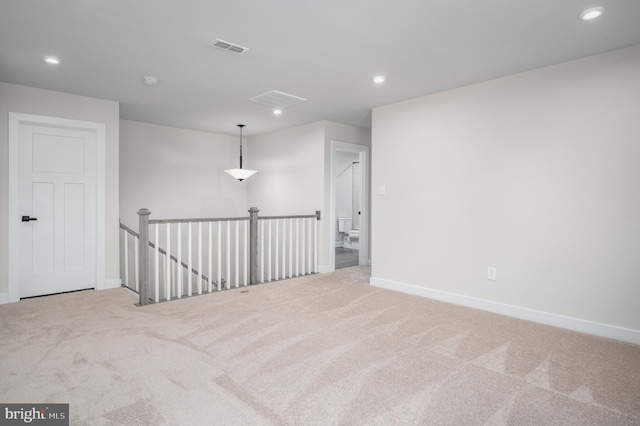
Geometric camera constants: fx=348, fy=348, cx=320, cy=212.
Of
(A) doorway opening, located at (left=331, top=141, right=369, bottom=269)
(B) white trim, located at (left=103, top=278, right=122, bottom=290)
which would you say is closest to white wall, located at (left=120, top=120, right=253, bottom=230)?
(B) white trim, located at (left=103, top=278, right=122, bottom=290)

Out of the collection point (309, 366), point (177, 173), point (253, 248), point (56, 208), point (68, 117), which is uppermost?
point (68, 117)

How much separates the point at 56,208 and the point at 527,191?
5.13m

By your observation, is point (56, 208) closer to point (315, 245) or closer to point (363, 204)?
point (315, 245)

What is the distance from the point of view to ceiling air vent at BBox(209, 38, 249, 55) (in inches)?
107

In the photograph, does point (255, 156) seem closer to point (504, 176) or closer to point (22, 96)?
point (22, 96)

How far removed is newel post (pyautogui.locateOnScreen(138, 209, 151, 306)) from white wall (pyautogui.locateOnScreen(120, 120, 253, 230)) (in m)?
1.96

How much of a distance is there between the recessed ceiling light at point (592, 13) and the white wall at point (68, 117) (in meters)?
4.78

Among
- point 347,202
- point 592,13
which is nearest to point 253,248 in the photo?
point 592,13

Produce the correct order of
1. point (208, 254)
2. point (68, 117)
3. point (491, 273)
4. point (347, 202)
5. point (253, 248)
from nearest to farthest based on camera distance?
point (491, 273)
point (68, 117)
point (253, 248)
point (208, 254)
point (347, 202)

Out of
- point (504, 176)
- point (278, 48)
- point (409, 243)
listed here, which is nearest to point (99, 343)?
point (278, 48)

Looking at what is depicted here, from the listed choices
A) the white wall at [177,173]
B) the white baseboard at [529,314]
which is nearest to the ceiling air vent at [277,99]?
the white wall at [177,173]

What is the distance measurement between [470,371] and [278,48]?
9.12 feet

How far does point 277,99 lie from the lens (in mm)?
4211

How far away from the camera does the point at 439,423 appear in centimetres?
171
